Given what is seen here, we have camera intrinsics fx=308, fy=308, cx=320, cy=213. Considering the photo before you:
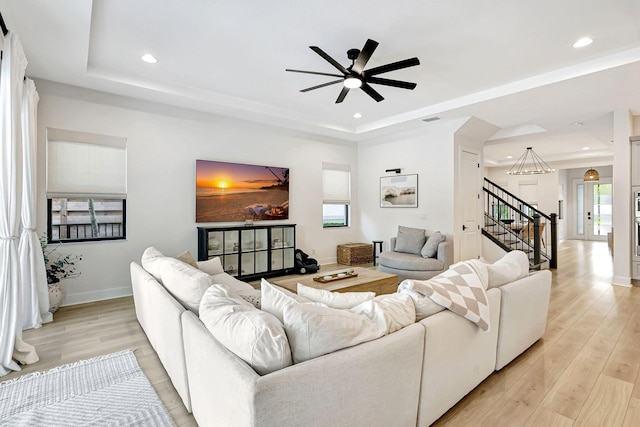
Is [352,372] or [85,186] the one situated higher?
[85,186]

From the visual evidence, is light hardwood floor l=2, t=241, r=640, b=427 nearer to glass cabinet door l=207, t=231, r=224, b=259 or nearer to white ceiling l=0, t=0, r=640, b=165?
glass cabinet door l=207, t=231, r=224, b=259

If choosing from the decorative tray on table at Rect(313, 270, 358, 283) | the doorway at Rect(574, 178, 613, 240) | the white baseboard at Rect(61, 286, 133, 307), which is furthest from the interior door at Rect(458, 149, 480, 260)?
the doorway at Rect(574, 178, 613, 240)

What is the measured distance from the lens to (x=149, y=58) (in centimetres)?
355

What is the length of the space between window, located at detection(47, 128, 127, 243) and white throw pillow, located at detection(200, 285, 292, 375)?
3.78 meters

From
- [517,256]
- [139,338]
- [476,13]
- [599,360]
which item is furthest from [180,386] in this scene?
[476,13]

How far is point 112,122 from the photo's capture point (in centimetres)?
432

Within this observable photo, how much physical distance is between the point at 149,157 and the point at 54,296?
2149mm

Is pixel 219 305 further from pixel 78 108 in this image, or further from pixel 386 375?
pixel 78 108

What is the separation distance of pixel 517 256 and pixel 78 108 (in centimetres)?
544

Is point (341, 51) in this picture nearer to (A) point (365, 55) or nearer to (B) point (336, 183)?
(A) point (365, 55)

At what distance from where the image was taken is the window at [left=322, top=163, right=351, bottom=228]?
6.87m

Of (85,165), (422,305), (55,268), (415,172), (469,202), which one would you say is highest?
(415,172)

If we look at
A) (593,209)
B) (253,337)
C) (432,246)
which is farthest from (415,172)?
(593,209)

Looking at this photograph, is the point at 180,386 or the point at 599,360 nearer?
the point at 180,386
